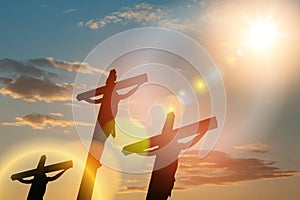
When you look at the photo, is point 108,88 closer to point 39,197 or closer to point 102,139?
point 102,139

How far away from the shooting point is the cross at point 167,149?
30.7ft

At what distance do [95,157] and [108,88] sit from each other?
5.34ft

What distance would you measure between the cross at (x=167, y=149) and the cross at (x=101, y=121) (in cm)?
195

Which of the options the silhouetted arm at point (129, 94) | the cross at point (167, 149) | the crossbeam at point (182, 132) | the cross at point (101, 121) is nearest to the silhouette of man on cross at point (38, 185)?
the cross at point (101, 121)

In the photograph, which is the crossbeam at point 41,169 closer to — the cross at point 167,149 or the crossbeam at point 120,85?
the crossbeam at point 120,85

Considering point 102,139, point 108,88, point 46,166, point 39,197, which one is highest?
point 108,88

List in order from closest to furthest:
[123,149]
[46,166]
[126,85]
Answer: [123,149] → [126,85] → [46,166]

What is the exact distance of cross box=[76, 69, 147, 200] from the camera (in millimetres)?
11398

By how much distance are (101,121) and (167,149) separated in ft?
8.79

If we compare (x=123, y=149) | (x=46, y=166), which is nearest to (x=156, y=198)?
(x=123, y=149)

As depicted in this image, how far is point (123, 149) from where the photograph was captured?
29.5ft

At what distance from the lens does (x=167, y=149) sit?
9641mm

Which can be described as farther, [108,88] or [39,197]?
[39,197]

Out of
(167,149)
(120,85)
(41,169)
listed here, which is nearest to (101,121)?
(120,85)
